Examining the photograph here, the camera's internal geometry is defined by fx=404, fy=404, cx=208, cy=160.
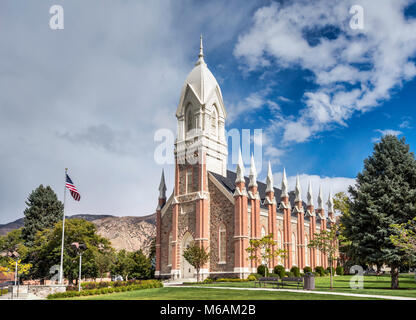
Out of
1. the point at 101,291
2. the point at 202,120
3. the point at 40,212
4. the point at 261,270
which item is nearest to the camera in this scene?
the point at 101,291

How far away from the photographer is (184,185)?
163 ft

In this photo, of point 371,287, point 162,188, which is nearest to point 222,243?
point 162,188

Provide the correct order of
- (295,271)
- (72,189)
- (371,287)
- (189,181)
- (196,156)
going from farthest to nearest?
(189,181) < (196,156) < (295,271) < (72,189) < (371,287)

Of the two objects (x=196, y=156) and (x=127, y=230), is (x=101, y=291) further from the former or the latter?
(x=127, y=230)

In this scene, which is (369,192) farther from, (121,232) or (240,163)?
(121,232)

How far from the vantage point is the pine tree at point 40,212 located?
65456mm

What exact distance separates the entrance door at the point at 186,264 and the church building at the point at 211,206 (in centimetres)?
11

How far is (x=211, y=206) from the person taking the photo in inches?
1860

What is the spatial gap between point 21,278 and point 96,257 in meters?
19.1

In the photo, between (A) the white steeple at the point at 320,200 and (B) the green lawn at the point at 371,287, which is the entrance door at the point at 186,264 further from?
(A) the white steeple at the point at 320,200

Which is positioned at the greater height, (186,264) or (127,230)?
(127,230)

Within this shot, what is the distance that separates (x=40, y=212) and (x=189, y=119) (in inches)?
1282
